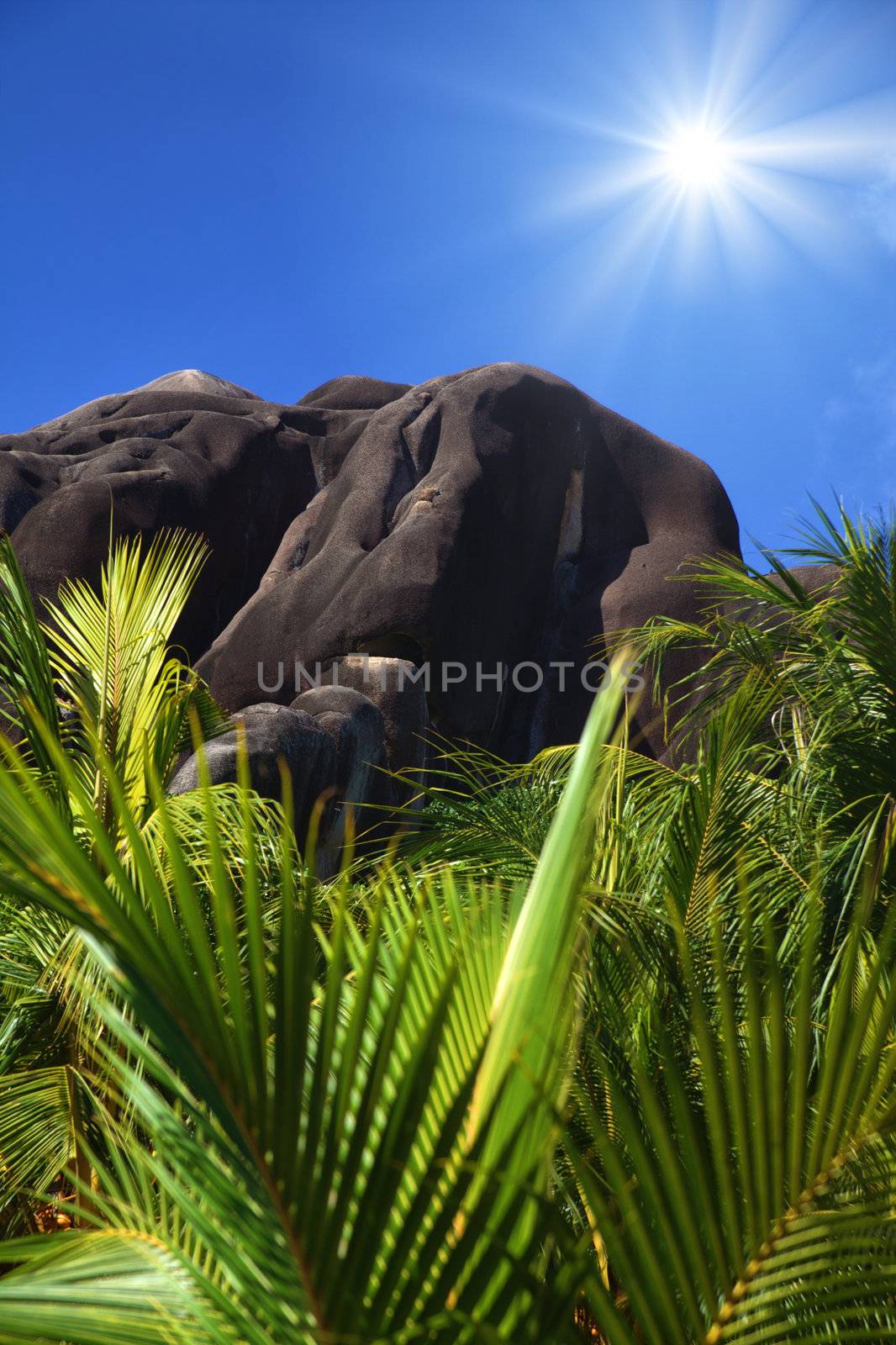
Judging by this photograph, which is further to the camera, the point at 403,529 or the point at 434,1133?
the point at 403,529

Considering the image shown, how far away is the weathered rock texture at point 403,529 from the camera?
13.8m

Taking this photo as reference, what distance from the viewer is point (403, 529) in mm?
14578

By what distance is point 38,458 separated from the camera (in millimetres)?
14961

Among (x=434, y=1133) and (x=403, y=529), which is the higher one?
(x=403, y=529)

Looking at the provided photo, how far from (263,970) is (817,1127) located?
434mm

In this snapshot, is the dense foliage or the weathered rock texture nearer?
the dense foliage

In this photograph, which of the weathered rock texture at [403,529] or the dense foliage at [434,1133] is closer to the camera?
the dense foliage at [434,1133]

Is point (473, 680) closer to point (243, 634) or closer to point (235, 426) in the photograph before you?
point (243, 634)

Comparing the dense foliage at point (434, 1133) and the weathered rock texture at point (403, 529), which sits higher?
the weathered rock texture at point (403, 529)

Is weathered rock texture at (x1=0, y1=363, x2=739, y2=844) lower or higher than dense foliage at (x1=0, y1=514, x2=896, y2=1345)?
higher

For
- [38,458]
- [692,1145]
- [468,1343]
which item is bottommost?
[468,1343]

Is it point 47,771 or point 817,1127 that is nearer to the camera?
point 817,1127

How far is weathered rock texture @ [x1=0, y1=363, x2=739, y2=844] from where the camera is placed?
45.4 ft

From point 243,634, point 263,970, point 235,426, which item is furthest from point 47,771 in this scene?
point 235,426
